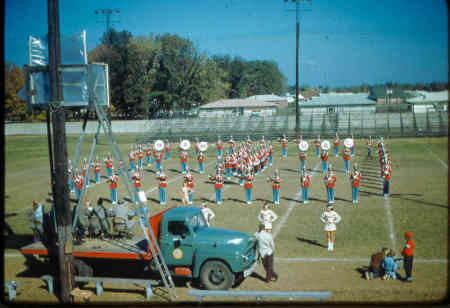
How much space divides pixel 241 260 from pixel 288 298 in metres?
1.25

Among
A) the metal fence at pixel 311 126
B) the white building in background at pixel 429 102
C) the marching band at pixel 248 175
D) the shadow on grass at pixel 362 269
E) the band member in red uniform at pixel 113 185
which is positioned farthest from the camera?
the white building in background at pixel 429 102

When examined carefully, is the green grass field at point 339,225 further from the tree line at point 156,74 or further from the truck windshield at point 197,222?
the tree line at point 156,74

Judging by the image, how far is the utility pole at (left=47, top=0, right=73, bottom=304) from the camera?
9133 millimetres

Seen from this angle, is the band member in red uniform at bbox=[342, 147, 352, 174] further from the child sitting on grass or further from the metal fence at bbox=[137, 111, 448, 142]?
the metal fence at bbox=[137, 111, 448, 142]

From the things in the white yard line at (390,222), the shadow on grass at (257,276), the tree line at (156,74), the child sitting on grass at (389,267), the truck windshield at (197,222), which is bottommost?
the shadow on grass at (257,276)

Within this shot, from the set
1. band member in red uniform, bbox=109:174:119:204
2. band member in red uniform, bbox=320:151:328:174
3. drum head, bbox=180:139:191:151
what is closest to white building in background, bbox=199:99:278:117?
drum head, bbox=180:139:191:151

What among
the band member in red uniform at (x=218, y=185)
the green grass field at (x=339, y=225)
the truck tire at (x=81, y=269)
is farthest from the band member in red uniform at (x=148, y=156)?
the truck tire at (x=81, y=269)

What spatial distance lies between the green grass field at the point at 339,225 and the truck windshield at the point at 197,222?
140cm

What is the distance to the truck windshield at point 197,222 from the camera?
1026 cm

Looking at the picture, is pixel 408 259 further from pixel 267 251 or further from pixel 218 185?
pixel 218 185

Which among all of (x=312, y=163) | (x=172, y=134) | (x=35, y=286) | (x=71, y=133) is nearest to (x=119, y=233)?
(x=35, y=286)

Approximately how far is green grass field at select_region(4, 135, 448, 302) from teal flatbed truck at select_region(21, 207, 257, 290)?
0.54m

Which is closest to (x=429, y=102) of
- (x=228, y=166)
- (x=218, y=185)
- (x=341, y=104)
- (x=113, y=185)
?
(x=341, y=104)

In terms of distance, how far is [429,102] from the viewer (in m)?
56.4
